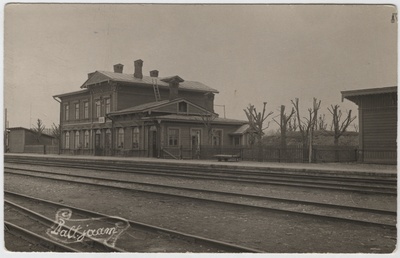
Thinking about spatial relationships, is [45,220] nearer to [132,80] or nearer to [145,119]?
[145,119]

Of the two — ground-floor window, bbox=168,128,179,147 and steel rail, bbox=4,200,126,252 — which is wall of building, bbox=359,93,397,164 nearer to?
ground-floor window, bbox=168,128,179,147

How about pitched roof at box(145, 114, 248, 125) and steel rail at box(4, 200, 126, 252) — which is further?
pitched roof at box(145, 114, 248, 125)

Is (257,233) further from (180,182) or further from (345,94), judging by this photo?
(345,94)

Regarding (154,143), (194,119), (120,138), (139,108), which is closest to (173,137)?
(154,143)

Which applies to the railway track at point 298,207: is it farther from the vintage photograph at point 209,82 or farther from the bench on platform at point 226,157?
the bench on platform at point 226,157

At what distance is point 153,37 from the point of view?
10.1 m

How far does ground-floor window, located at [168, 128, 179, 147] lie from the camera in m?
31.2

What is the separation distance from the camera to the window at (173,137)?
31.2 m

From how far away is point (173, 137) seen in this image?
3141 cm

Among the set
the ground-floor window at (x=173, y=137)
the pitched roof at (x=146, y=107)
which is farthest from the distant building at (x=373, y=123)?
the pitched roof at (x=146, y=107)

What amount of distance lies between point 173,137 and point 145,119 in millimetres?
2452

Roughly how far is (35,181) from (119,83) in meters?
16.9

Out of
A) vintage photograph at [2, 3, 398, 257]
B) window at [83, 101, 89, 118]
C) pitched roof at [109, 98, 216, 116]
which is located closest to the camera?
vintage photograph at [2, 3, 398, 257]

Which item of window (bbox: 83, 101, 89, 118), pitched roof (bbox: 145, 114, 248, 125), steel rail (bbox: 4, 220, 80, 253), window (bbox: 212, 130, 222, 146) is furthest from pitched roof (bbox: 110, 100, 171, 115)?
steel rail (bbox: 4, 220, 80, 253)
